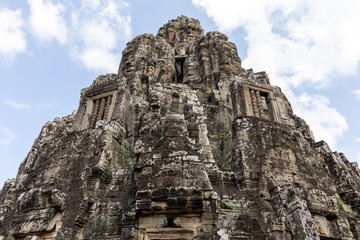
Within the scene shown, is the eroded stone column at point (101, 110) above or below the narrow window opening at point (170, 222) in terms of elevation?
above

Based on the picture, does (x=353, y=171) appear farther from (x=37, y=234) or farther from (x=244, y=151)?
(x=37, y=234)

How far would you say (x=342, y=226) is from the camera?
11.2 metres

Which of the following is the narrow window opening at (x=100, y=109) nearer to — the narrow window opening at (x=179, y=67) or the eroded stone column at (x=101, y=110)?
the eroded stone column at (x=101, y=110)

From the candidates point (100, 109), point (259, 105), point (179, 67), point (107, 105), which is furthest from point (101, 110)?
point (179, 67)

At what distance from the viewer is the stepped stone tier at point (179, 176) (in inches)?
309

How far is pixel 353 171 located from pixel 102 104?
15946mm

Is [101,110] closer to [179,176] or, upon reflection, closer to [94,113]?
[94,113]

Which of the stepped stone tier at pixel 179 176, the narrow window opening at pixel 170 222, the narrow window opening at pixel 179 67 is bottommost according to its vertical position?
the narrow window opening at pixel 170 222

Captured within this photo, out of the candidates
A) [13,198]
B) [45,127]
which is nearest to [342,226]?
[13,198]

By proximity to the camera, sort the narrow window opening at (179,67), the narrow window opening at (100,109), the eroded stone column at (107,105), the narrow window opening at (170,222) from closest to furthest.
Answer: the narrow window opening at (170,222), the eroded stone column at (107,105), the narrow window opening at (100,109), the narrow window opening at (179,67)

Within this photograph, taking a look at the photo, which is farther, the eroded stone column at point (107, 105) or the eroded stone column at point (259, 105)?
the eroded stone column at point (107, 105)

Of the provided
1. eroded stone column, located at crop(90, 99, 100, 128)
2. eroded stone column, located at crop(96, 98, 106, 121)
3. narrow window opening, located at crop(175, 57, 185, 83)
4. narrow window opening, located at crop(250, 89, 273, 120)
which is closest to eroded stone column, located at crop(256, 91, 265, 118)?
narrow window opening, located at crop(250, 89, 273, 120)

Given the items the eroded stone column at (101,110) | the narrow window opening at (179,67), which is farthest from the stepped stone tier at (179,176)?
the narrow window opening at (179,67)

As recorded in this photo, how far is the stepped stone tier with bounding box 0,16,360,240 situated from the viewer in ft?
25.7
